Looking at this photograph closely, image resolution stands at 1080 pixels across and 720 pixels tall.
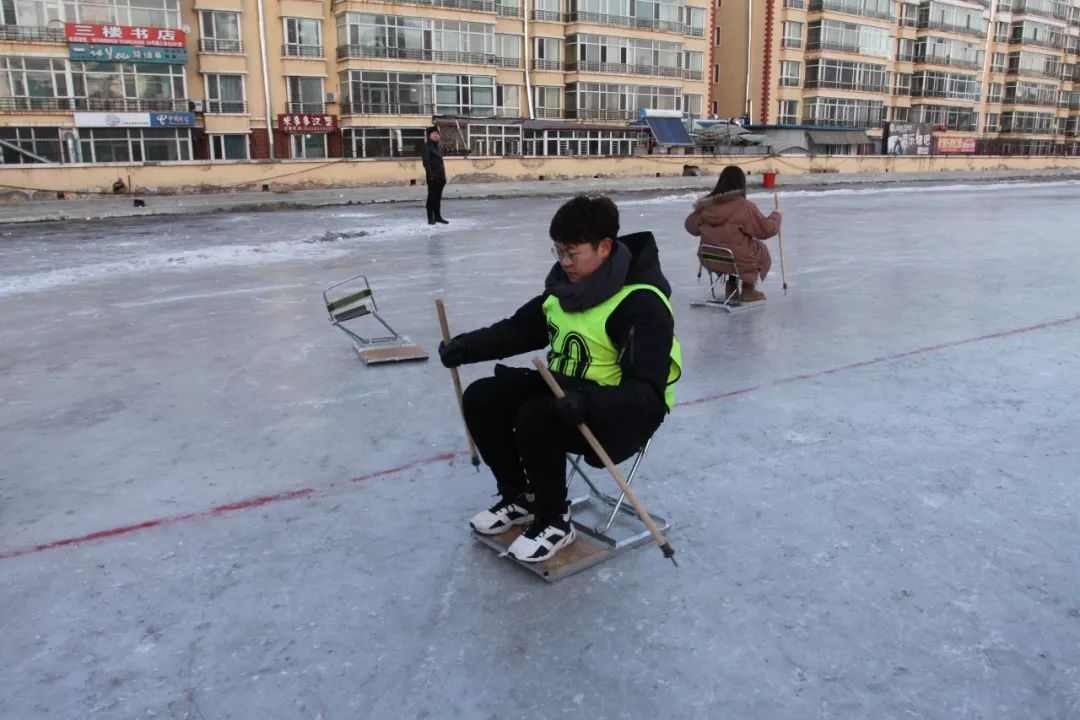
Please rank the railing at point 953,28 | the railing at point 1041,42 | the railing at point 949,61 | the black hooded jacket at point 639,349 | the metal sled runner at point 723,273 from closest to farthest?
the black hooded jacket at point 639,349, the metal sled runner at point 723,273, the railing at point 953,28, the railing at point 949,61, the railing at point 1041,42

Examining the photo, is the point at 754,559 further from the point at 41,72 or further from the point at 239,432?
the point at 41,72

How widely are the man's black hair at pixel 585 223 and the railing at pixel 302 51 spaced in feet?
120

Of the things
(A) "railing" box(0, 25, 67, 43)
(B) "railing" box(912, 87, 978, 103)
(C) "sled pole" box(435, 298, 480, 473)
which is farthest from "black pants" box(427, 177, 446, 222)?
(B) "railing" box(912, 87, 978, 103)

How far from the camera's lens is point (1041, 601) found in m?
2.54

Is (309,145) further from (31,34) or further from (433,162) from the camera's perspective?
(433,162)

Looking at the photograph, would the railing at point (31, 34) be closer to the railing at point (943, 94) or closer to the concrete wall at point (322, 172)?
the concrete wall at point (322, 172)

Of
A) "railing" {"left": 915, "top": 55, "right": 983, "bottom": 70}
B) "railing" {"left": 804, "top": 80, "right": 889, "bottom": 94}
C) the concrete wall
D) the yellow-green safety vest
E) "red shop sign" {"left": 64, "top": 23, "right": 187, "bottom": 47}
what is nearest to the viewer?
the yellow-green safety vest

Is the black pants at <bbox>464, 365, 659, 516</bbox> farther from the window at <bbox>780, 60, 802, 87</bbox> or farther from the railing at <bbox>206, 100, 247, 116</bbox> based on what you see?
the window at <bbox>780, 60, 802, 87</bbox>

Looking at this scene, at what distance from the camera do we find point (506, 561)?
2.87 meters

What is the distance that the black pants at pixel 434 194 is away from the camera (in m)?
13.9

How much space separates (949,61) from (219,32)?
4936 cm

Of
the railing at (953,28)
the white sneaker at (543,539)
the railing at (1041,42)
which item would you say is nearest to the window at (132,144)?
the white sneaker at (543,539)

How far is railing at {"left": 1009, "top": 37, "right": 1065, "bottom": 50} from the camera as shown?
64375 mm

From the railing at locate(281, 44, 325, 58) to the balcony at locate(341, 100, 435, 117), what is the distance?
218 cm
